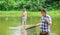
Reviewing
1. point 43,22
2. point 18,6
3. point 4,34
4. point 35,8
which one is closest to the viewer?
point 43,22

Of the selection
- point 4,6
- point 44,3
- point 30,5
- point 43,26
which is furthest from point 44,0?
point 43,26

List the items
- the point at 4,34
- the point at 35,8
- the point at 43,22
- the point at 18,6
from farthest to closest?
the point at 18,6 < the point at 35,8 < the point at 4,34 < the point at 43,22

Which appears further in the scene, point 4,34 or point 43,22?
point 4,34

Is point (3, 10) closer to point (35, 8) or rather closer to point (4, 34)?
point (35, 8)

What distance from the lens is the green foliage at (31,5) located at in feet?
129

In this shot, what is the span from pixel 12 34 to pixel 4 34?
0.49 meters

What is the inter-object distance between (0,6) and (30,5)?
527 centimetres

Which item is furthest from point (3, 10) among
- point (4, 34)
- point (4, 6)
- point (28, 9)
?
point (4, 34)

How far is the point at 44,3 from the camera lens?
4150 centimetres

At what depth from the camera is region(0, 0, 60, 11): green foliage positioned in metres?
39.4

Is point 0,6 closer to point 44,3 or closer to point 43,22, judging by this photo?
point 44,3

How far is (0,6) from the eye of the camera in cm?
4038

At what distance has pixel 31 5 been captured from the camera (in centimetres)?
3938

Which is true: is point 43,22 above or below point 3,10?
above
